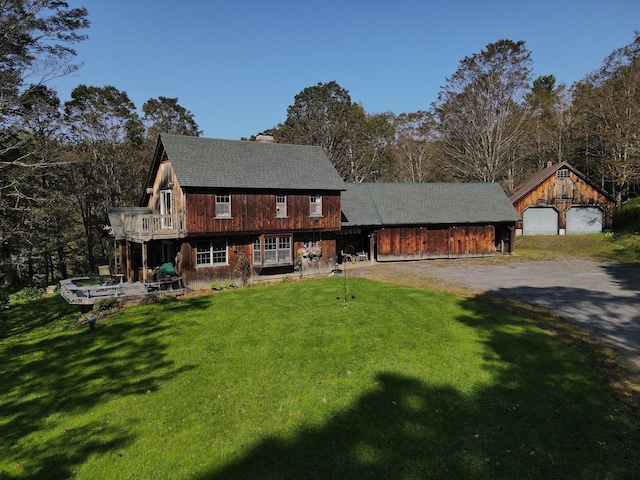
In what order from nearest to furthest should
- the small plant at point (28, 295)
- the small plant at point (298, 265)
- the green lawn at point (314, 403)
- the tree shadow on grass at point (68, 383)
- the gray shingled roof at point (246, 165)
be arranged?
the green lawn at point (314, 403) → the tree shadow on grass at point (68, 383) → the gray shingled roof at point (246, 165) → the small plant at point (298, 265) → the small plant at point (28, 295)

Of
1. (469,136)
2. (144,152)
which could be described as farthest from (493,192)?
(144,152)

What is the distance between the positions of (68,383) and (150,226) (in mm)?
11056

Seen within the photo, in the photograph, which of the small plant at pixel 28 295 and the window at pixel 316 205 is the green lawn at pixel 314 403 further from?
the small plant at pixel 28 295

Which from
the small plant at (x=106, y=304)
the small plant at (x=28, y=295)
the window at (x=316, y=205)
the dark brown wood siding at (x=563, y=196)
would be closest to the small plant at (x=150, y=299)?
the small plant at (x=106, y=304)

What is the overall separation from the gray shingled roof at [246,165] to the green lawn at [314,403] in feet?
32.6

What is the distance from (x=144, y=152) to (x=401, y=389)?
4344cm

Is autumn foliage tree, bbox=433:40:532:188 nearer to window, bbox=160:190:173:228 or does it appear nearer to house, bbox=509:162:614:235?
house, bbox=509:162:614:235

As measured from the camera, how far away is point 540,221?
1556 inches

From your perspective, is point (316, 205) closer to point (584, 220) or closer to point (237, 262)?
point (237, 262)

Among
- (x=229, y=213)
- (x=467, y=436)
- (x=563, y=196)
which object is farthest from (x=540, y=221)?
(x=467, y=436)

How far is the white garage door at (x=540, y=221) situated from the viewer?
39406mm

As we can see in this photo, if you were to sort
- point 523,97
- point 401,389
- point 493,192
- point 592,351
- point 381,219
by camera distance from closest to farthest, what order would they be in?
point 401,389
point 592,351
point 381,219
point 493,192
point 523,97

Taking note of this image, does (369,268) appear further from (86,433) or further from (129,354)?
(86,433)

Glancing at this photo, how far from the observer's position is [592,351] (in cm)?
1074
